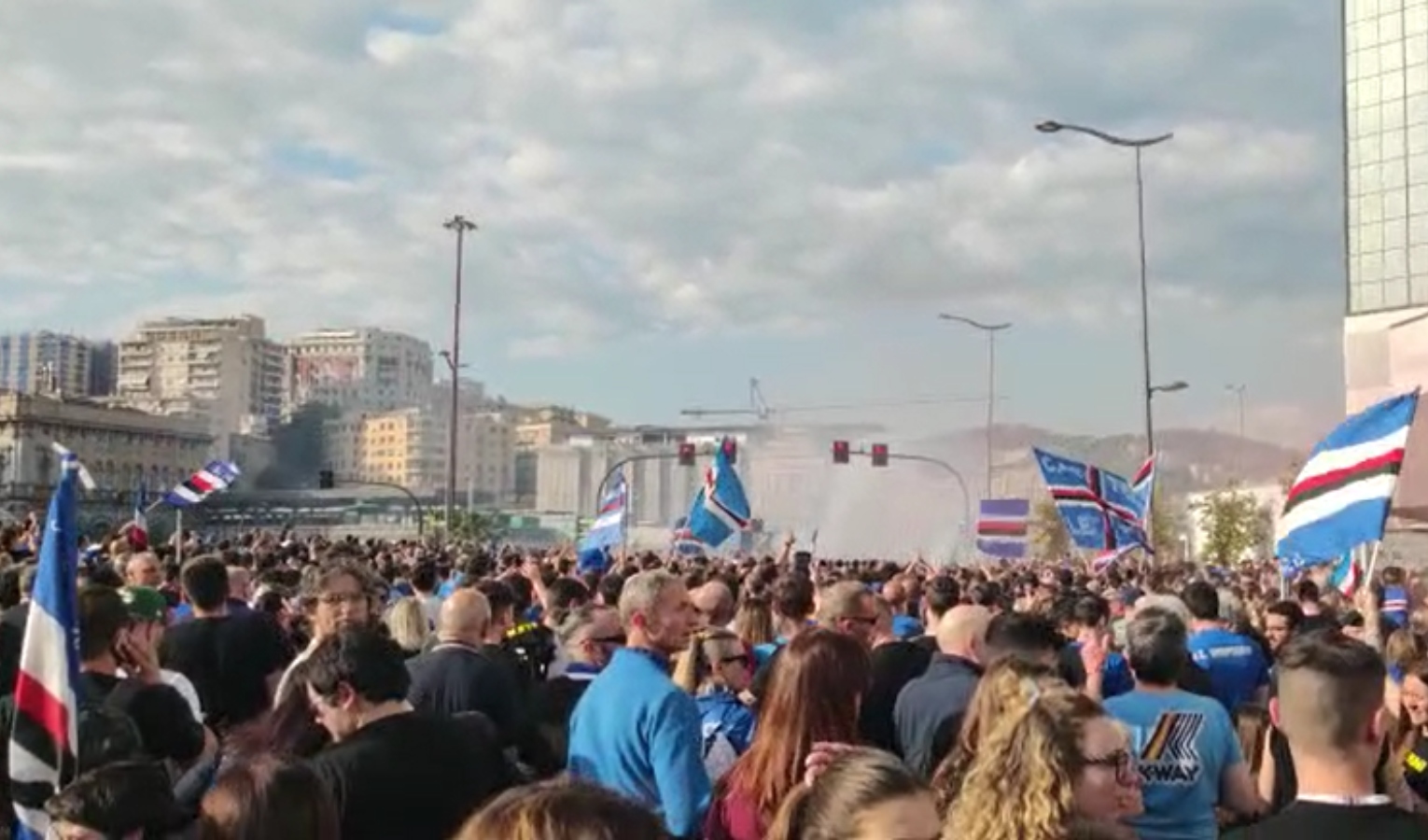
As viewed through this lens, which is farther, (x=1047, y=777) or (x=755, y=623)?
(x=755, y=623)

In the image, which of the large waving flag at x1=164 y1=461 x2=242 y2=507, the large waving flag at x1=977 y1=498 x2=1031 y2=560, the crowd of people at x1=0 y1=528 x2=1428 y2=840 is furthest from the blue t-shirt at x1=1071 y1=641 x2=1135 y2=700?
the large waving flag at x1=977 y1=498 x2=1031 y2=560

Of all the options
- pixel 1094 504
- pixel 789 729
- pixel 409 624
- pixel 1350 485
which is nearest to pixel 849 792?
pixel 789 729

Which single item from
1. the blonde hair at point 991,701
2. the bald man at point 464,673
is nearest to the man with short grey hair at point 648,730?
the blonde hair at point 991,701

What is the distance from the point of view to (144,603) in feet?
21.6

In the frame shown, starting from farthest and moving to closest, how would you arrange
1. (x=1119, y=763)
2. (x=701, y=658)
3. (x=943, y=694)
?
(x=943, y=694) → (x=701, y=658) → (x=1119, y=763)

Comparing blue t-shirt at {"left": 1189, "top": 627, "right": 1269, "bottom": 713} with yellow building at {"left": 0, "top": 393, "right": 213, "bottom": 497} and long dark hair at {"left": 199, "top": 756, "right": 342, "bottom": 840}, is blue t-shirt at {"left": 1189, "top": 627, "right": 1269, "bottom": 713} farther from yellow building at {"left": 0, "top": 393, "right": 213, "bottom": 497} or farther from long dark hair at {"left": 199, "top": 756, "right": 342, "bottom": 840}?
yellow building at {"left": 0, "top": 393, "right": 213, "bottom": 497}

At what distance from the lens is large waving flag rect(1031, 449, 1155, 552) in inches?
832

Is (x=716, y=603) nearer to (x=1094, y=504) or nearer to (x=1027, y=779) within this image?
(x=1027, y=779)

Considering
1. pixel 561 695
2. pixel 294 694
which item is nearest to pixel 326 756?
pixel 294 694

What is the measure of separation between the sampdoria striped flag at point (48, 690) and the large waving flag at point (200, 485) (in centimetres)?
1985

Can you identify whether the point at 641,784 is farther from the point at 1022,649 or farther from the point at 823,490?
the point at 823,490

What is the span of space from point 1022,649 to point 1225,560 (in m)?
57.0

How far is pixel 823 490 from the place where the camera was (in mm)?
122812

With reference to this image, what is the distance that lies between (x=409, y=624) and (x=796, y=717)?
156 inches
